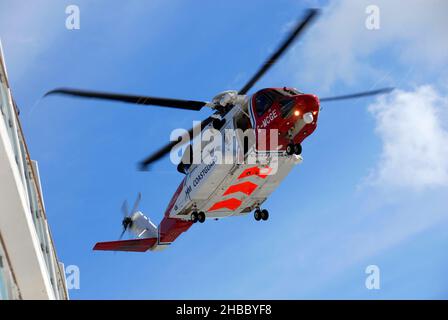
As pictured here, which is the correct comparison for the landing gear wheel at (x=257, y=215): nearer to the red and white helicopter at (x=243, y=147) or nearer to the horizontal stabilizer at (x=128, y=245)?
the red and white helicopter at (x=243, y=147)

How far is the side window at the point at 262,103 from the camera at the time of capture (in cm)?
2748

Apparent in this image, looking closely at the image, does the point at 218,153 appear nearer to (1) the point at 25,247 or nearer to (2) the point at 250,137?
(2) the point at 250,137

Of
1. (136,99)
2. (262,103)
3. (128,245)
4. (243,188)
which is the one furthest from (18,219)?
(128,245)

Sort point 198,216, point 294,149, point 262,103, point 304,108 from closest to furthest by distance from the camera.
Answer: point 304,108 → point 294,149 → point 262,103 → point 198,216

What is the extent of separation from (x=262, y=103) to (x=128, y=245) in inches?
466

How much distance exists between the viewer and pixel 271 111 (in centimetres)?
2717

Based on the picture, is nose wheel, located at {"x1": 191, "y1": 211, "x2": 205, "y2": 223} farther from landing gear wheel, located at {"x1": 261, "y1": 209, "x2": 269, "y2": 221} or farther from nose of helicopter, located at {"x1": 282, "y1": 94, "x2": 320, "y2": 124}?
nose of helicopter, located at {"x1": 282, "y1": 94, "x2": 320, "y2": 124}

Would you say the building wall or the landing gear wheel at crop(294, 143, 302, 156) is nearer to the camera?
the building wall

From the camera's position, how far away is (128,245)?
36.3 meters

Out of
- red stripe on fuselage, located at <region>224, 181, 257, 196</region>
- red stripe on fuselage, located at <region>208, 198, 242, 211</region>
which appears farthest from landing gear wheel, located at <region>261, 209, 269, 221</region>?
red stripe on fuselage, located at <region>224, 181, 257, 196</region>

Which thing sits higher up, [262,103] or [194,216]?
[262,103]

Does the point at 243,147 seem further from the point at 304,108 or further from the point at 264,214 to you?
the point at 264,214

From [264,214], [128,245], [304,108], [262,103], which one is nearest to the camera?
[304,108]

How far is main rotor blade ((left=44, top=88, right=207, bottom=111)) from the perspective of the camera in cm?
2622
